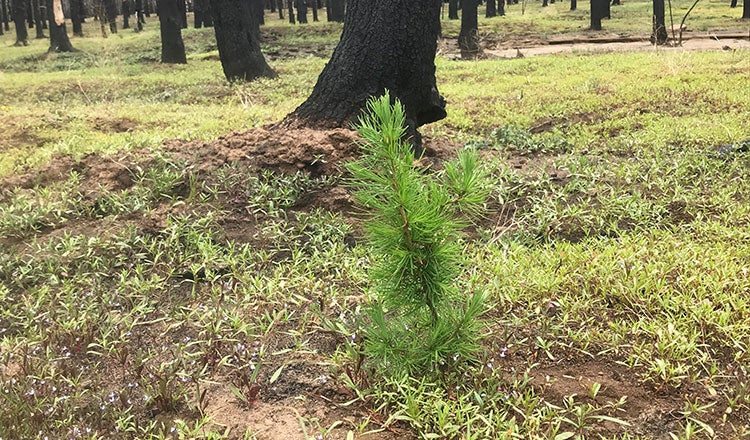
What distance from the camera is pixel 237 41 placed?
36.4 feet

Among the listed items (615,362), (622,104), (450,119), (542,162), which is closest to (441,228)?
(615,362)

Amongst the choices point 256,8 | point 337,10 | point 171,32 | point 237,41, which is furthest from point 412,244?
point 337,10

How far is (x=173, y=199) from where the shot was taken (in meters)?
3.87

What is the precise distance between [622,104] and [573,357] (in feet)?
18.1

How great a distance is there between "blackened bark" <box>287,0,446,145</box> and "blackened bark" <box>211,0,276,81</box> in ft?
22.9

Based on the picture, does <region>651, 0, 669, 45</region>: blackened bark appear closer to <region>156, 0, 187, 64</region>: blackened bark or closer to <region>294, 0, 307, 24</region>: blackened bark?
<region>156, 0, 187, 64</region>: blackened bark

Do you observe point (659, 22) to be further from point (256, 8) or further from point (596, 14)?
point (256, 8)

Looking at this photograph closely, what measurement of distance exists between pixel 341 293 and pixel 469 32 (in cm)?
1619

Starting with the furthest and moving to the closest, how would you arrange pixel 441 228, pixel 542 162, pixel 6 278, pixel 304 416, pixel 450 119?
pixel 450 119 < pixel 542 162 < pixel 6 278 < pixel 304 416 < pixel 441 228

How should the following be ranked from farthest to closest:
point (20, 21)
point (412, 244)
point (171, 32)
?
1. point (20, 21)
2. point (171, 32)
3. point (412, 244)

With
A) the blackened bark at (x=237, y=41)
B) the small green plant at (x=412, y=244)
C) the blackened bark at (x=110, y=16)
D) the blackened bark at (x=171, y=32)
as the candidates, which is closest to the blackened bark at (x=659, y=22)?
the blackened bark at (x=237, y=41)

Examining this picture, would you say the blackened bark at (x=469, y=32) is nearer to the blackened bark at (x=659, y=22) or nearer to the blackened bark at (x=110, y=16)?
the blackened bark at (x=659, y=22)

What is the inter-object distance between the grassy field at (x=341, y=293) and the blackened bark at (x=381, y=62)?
62 centimetres

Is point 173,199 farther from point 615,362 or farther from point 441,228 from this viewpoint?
point 615,362
